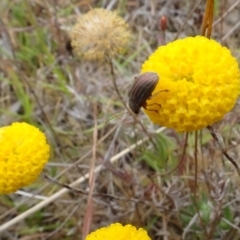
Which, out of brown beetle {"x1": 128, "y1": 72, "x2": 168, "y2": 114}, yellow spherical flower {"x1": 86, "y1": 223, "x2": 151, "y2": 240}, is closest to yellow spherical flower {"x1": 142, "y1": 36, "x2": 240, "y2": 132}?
brown beetle {"x1": 128, "y1": 72, "x2": 168, "y2": 114}

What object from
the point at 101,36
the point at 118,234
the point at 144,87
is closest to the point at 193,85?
the point at 144,87

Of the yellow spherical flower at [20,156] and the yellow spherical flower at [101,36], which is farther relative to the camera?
the yellow spherical flower at [101,36]

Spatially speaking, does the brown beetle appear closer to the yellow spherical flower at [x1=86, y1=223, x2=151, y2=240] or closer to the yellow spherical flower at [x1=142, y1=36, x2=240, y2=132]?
the yellow spherical flower at [x1=142, y1=36, x2=240, y2=132]

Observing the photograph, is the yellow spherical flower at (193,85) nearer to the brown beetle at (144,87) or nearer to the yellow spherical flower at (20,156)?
the brown beetle at (144,87)

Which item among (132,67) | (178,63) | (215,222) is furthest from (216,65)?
(132,67)

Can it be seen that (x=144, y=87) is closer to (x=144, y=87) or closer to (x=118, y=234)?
(x=144, y=87)

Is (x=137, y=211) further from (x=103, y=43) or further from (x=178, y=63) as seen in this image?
(x=178, y=63)

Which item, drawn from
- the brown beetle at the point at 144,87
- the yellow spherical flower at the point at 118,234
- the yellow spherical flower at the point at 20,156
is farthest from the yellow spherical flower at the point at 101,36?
the yellow spherical flower at the point at 118,234
